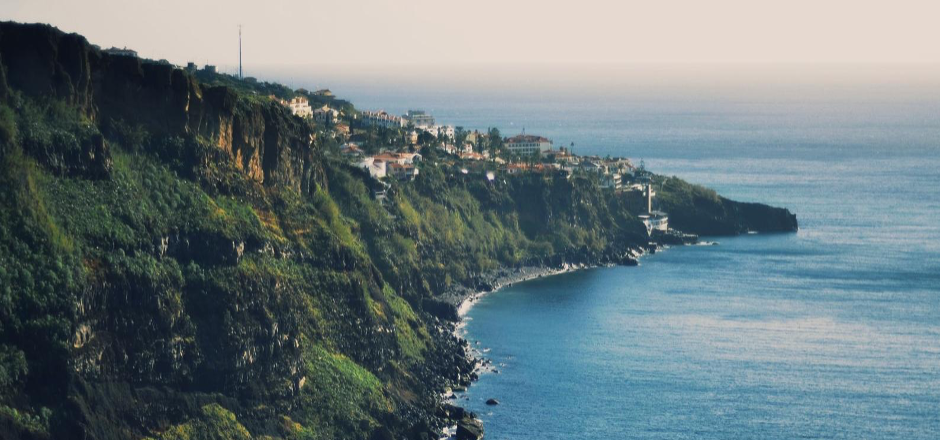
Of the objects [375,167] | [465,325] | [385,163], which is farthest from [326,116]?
[465,325]

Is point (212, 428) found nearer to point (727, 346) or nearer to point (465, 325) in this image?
point (465, 325)

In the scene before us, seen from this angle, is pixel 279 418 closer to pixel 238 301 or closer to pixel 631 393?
pixel 238 301

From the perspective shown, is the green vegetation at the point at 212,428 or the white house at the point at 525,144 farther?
the white house at the point at 525,144

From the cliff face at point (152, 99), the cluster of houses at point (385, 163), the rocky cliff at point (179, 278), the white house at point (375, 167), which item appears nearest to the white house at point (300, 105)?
the cluster of houses at point (385, 163)

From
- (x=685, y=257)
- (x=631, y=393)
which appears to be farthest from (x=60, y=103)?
(x=685, y=257)

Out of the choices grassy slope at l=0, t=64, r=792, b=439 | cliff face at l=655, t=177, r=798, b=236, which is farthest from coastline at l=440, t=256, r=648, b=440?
cliff face at l=655, t=177, r=798, b=236

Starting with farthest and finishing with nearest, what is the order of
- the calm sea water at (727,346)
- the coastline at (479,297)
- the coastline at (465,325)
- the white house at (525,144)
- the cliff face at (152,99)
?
the white house at (525,144), the calm sea water at (727,346), the coastline at (479,297), the coastline at (465,325), the cliff face at (152,99)

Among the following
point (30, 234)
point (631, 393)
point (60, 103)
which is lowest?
point (631, 393)

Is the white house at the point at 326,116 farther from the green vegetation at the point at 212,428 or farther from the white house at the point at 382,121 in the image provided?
the green vegetation at the point at 212,428
